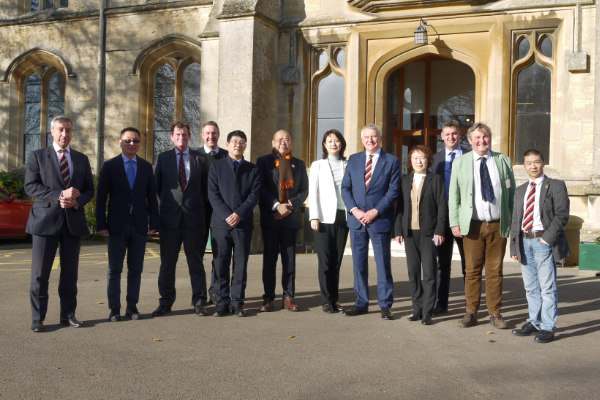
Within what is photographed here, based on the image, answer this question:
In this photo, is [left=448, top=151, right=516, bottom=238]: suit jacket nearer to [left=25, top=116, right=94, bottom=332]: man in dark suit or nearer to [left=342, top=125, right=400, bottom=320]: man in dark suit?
[left=342, top=125, right=400, bottom=320]: man in dark suit

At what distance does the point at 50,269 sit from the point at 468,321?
11.9ft

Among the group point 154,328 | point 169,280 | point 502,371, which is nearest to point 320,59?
point 169,280

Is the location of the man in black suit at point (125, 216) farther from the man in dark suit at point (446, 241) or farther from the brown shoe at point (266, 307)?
the man in dark suit at point (446, 241)

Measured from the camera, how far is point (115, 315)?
6461mm

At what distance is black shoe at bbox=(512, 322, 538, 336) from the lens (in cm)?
605

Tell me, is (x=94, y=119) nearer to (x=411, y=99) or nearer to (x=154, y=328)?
(x=411, y=99)

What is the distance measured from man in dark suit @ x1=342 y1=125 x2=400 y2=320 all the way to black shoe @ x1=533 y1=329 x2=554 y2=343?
147 centimetres

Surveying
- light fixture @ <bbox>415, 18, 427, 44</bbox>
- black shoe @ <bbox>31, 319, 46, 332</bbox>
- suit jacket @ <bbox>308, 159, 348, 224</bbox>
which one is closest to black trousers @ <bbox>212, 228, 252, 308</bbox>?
suit jacket @ <bbox>308, 159, 348, 224</bbox>

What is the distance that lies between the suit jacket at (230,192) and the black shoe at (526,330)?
2.65 metres

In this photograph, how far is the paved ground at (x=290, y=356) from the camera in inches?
171

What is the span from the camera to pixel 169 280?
7.00 m

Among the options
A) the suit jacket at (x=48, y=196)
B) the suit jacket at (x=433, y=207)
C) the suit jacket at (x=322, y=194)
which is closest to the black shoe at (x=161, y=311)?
the suit jacket at (x=48, y=196)

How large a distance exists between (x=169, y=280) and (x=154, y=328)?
2.92ft

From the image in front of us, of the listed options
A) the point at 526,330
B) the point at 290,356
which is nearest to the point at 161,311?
the point at 290,356
